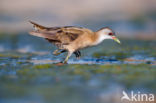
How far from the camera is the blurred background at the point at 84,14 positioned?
1970 cm

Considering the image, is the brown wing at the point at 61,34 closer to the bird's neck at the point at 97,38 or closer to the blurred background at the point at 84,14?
the bird's neck at the point at 97,38

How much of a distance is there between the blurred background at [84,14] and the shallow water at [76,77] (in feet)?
15.8

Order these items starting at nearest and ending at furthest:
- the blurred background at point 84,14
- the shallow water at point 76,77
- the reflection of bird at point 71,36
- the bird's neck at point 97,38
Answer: the shallow water at point 76,77 < the reflection of bird at point 71,36 < the bird's neck at point 97,38 < the blurred background at point 84,14

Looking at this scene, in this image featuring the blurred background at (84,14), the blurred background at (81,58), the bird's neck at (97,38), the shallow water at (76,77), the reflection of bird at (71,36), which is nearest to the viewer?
the shallow water at (76,77)

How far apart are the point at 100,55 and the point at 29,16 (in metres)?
7.73

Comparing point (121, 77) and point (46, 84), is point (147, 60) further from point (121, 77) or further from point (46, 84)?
point (46, 84)

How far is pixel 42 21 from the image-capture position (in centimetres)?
2019

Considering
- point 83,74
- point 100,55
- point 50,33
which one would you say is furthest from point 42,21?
point 83,74

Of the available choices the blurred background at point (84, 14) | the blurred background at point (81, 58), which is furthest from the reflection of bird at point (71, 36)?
the blurred background at point (84, 14)

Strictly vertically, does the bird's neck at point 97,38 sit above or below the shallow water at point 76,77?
above

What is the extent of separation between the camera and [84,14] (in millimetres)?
21000

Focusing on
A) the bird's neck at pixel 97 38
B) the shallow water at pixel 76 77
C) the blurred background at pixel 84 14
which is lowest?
the shallow water at pixel 76 77

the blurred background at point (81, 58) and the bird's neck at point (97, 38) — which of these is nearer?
the blurred background at point (81, 58)

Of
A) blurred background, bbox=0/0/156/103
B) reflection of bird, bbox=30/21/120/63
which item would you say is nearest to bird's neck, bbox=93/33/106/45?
reflection of bird, bbox=30/21/120/63
